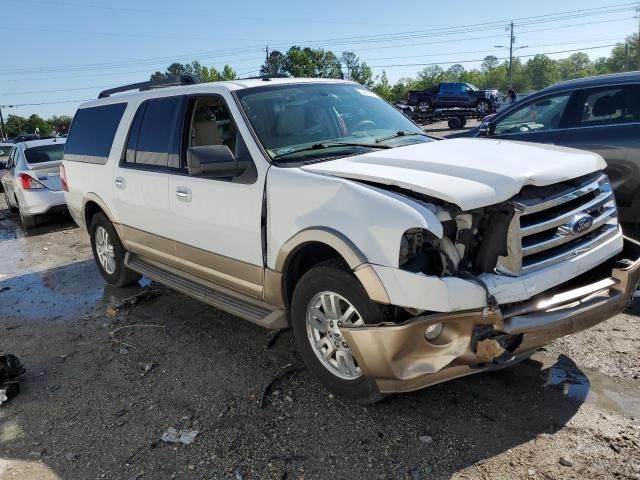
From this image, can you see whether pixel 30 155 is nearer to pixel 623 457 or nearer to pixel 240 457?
pixel 240 457

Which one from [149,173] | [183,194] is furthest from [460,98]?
[183,194]

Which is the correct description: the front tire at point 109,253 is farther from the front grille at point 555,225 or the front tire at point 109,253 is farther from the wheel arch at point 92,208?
the front grille at point 555,225

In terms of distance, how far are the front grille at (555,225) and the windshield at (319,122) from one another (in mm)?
1310

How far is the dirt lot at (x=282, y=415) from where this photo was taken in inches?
114

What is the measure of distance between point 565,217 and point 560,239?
0.47ft

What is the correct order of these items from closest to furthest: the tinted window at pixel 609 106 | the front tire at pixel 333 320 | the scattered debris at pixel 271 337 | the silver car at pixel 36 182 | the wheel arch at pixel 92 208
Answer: the front tire at pixel 333 320
the scattered debris at pixel 271 337
the tinted window at pixel 609 106
the wheel arch at pixel 92 208
the silver car at pixel 36 182

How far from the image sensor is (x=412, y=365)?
283cm

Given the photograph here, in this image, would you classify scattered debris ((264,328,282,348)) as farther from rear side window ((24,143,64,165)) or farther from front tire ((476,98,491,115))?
front tire ((476,98,491,115))

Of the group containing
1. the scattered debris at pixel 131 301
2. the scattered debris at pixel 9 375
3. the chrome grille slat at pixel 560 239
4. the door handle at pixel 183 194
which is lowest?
the scattered debris at pixel 131 301

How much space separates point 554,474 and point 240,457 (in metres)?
1.64

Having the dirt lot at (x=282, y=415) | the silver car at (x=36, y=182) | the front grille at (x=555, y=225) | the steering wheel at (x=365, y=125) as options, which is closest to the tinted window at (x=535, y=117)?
the dirt lot at (x=282, y=415)

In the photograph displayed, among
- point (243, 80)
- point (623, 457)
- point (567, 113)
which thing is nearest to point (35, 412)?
point (243, 80)

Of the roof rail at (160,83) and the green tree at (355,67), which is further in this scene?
the green tree at (355,67)

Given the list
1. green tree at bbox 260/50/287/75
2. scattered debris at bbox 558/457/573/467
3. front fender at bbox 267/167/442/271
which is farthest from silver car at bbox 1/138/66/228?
green tree at bbox 260/50/287/75
